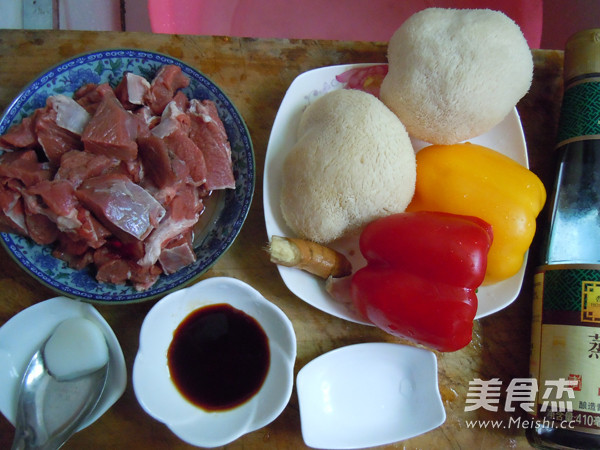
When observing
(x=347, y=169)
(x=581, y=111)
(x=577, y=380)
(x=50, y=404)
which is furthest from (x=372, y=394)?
(x=581, y=111)

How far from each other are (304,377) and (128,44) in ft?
3.70

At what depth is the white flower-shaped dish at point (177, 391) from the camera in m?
1.13

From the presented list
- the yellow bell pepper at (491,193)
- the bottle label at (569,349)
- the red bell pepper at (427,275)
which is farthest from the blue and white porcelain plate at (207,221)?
the bottle label at (569,349)

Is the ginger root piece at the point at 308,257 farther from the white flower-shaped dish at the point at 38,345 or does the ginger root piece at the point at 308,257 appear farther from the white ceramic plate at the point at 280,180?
the white flower-shaped dish at the point at 38,345

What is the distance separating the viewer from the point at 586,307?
3.93ft

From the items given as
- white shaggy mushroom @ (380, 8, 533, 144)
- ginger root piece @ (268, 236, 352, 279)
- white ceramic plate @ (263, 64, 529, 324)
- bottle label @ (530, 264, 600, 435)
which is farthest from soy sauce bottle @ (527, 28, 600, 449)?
ginger root piece @ (268, 236, 352, 279)

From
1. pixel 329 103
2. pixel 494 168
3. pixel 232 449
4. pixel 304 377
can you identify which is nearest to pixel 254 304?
pixel 304 377

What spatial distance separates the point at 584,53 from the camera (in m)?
1.29

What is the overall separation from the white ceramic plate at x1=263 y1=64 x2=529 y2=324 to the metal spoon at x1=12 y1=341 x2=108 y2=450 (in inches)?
22.6

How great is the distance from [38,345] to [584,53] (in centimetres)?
171

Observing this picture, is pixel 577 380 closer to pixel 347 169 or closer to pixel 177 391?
pixel 347 169

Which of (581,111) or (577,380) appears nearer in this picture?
(577,380)

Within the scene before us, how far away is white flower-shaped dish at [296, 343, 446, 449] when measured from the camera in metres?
1.23

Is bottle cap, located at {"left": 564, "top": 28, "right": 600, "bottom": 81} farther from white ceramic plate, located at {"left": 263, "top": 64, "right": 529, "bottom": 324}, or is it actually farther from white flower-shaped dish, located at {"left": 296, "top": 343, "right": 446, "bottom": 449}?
white flower-shaped dish, located at {"left": 296, "top": 343, "right": 446, "bottom": 449}
